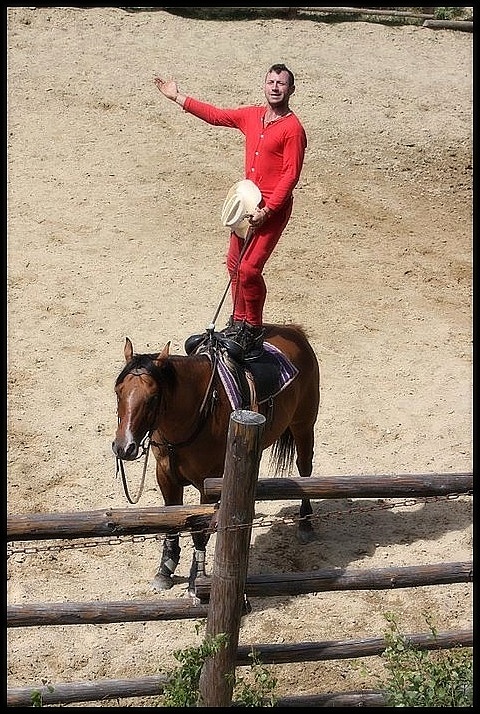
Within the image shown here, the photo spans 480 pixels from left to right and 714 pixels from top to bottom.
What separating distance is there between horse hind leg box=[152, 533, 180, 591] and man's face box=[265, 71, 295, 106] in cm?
319

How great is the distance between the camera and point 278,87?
639cm

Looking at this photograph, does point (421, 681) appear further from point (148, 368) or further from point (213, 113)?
point (213, 113)

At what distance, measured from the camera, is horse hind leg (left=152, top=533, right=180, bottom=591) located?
6766mm

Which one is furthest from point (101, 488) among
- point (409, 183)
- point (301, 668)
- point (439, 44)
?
point (439, 44)

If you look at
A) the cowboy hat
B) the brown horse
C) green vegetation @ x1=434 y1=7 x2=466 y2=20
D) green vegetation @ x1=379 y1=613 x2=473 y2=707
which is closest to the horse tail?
the brown horse

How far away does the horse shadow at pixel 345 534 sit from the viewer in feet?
23.7

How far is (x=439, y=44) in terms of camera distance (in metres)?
17.6

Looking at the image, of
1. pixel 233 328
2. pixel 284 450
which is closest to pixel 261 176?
pixel 233 328

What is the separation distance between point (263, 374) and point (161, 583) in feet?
5.54

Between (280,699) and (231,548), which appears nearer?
(231,548)

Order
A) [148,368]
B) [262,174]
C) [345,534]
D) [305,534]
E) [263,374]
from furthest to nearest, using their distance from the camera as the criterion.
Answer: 1. [345,534]
2. [305,534]
3. [263,374]
4. [262,174]
5. [148,368]

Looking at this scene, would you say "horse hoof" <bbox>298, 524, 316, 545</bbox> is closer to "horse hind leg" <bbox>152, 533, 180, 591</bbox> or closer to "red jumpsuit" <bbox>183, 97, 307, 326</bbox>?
"horse hind leg" <bbox>152, 533, 180, 591</bbox>

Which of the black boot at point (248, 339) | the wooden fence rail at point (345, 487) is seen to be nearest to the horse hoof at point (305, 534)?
the black boot at point (248, 339)

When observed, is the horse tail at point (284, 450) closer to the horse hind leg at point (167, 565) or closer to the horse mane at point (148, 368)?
the horse hind leg at point (167, 565)
